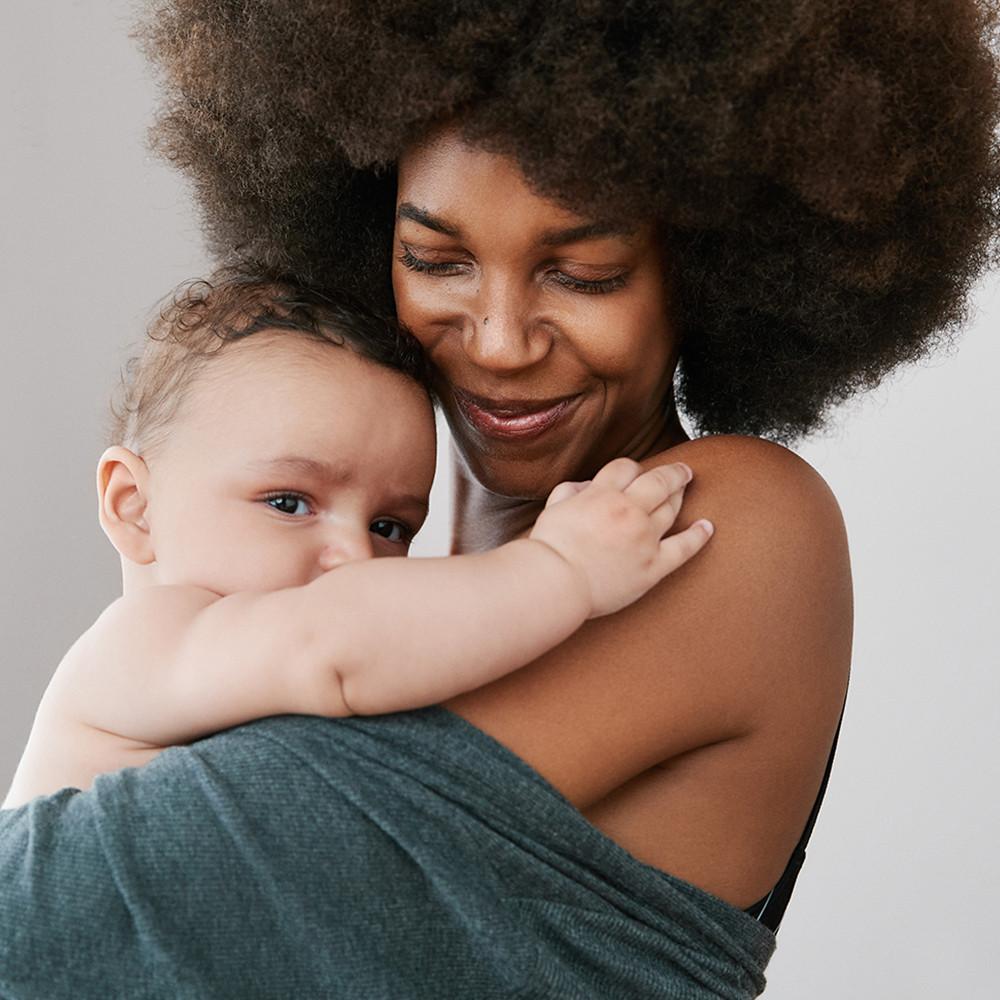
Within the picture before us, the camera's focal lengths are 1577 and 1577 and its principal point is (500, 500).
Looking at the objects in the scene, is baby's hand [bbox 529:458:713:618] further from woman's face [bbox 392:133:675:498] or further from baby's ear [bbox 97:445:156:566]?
baby's ear [bbox 97:445:156:566]

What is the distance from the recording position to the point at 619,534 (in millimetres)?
1316

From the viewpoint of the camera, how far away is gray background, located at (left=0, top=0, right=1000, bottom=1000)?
281 centimetres

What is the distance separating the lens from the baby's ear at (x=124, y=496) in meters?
1.61

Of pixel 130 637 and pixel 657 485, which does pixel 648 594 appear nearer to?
pixel 657 485

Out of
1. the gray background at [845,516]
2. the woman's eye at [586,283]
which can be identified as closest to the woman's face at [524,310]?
the woman's eye at [586,283]

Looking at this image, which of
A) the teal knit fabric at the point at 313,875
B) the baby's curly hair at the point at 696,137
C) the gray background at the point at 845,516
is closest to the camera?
the teal knit fabric at the point at 313,875

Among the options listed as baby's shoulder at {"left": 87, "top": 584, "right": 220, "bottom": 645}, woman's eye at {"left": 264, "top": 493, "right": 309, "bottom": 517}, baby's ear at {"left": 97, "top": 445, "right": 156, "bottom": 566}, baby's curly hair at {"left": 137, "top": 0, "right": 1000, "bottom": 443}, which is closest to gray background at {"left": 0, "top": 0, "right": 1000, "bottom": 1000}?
baby's curly hair at {"left": 137, "top": 0, "right": 1000, "bottom": 443}

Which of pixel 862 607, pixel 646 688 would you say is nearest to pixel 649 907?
pixel 646 688

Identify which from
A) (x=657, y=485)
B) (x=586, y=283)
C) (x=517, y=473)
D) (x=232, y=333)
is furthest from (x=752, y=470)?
(x=232, y=333)

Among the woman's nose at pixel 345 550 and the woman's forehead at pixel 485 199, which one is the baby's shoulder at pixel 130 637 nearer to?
the woman's nose at pixel 345 550

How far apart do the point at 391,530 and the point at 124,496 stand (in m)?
0.28

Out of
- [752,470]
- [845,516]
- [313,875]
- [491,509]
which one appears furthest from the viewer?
[845,516]

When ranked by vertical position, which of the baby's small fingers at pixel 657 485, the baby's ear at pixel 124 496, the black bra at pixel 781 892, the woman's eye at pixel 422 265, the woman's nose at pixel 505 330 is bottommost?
the black bra at pixel 781 892

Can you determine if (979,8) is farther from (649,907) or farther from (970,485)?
(970,485)
